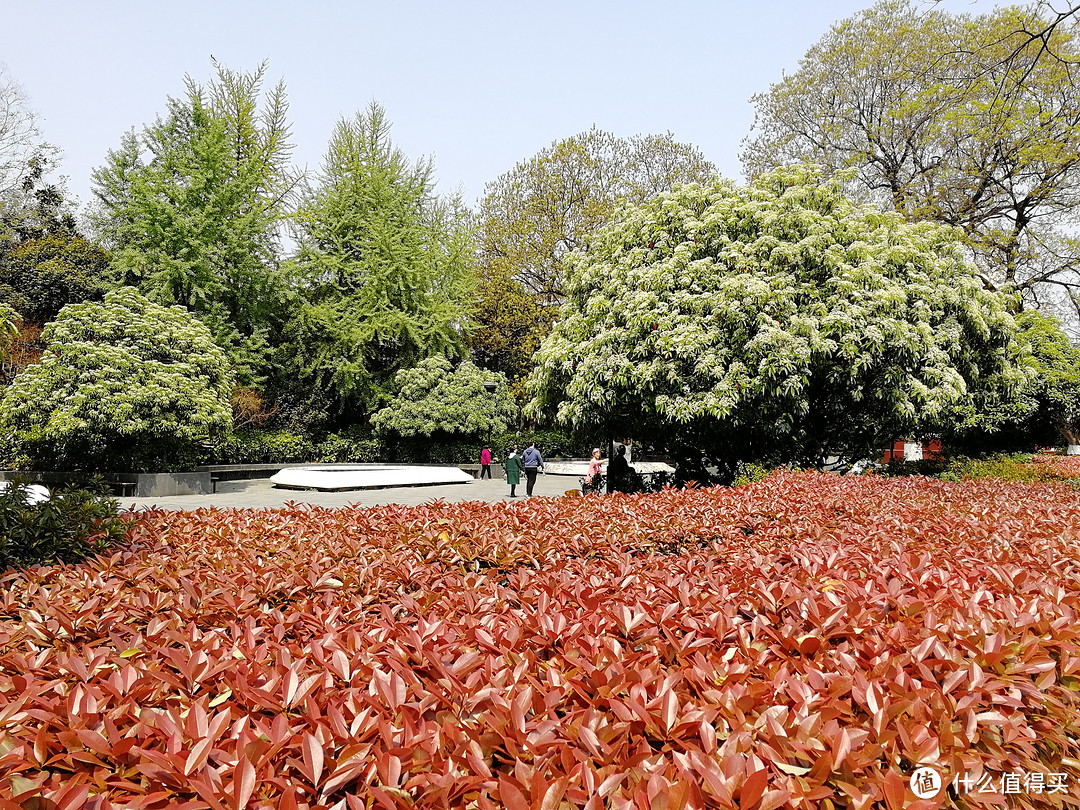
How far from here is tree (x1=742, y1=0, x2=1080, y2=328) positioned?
640 inches

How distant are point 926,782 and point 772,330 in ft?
29.5

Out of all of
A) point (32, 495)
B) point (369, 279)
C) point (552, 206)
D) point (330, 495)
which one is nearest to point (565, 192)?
point (552, 206)

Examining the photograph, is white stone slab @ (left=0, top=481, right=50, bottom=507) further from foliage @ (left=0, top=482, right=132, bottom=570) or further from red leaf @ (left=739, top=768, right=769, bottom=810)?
red leaf @ (left=739, top=768, right=769, bottom=810)

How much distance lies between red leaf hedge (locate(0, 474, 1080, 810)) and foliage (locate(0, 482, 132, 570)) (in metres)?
0.54

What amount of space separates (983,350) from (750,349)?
19.7ft

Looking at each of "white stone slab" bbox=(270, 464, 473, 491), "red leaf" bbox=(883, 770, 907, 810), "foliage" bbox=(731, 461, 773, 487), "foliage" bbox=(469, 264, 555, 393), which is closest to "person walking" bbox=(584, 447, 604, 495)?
"foliage" bbox=(731, 461, 773, 487)

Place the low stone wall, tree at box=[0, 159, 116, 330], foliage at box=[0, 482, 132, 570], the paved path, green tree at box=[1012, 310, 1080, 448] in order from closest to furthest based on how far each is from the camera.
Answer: foliage at box=[0, 482, 132, 570] → the paved path → the low stone wall → green tree at box=[1012, 310, 1080, 448] → tree at box=[0, 159, 116, 330]

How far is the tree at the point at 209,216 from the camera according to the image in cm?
2234

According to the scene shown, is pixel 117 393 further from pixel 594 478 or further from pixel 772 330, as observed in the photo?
pixel 772 330

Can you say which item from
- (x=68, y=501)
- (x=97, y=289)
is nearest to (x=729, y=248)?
(x=68, y=501)

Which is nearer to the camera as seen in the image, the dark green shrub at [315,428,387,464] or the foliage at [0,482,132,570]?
the foliage at [0,482,132,570]

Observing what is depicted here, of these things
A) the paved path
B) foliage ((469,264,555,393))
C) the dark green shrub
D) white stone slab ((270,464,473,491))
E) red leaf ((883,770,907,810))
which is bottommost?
the paved path

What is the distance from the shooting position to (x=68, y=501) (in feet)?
13.6

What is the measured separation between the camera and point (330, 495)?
16141 mm
